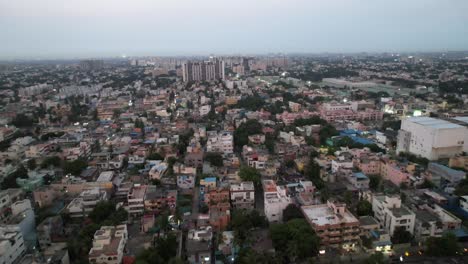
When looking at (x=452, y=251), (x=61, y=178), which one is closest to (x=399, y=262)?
(x=452, y=251)

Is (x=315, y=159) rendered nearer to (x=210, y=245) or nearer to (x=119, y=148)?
(x=210, y=245)

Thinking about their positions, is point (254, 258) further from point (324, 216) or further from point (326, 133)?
point (326, 133)

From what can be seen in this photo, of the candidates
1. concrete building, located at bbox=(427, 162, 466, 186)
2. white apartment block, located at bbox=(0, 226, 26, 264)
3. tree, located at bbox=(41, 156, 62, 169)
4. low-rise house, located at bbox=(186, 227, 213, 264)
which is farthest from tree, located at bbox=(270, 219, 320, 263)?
tree, located at bbox=(41, 156, 62, 169)

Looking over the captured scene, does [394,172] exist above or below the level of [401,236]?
above

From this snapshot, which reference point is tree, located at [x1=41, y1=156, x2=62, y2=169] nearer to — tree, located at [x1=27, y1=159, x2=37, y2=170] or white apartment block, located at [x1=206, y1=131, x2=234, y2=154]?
tree, located at [x1=27, y1=159, x2=37, y2=170]

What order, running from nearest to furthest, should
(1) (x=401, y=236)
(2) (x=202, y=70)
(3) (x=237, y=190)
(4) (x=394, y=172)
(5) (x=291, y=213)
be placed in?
(1) (x=401, y=236)
(5) (x=291, y=213)
(3) (x=237, y=190)
(4) (x=394, y=172)
(2) (x=202, y=70)

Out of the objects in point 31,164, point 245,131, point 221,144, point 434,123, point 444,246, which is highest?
point 434,123

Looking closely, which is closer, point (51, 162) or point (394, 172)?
point (394, 172)

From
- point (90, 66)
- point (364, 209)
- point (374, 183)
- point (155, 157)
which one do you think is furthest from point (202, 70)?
point (364, 209)
